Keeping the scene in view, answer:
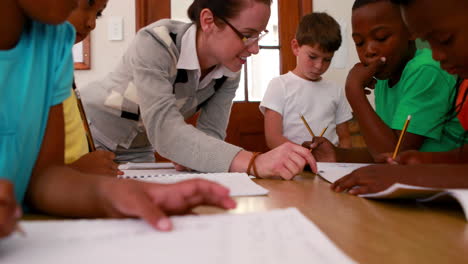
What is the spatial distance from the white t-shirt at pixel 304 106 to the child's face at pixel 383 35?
24.7 inches

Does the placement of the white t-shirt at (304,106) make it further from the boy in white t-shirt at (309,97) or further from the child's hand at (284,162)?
the child's hand at (284,162)

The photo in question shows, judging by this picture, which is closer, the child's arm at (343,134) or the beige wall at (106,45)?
the child's arm at (343,134)

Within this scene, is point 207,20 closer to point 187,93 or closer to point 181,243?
point 187,93

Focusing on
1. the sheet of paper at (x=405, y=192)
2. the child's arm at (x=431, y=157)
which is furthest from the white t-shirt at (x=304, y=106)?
the sheet of paper at (x=405, y=192)

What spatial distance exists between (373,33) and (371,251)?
0.98 m

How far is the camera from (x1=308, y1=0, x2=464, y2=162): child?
43.0 inches

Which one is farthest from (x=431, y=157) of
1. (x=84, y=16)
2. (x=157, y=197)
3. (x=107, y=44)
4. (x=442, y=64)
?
(x=107, y=44)

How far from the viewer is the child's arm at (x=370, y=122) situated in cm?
110

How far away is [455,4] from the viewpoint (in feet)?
2.27

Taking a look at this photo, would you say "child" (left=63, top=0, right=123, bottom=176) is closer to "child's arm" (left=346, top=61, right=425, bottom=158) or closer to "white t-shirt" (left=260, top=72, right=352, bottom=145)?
"child's arm" (left=346, top=61, right=425, bottom=158)

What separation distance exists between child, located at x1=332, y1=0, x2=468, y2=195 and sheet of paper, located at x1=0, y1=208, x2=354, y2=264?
0.25 metres

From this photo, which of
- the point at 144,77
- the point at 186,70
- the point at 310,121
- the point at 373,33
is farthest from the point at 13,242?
the point at 310,121

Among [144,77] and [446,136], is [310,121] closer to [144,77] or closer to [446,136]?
[446,136]

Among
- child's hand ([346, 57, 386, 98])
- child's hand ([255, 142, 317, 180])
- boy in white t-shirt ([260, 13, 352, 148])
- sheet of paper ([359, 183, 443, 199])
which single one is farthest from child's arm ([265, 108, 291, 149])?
sheet of paper ([359, 183, 443, 199])
